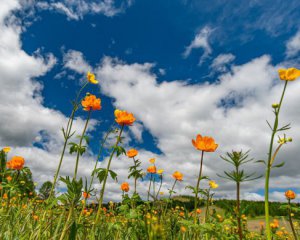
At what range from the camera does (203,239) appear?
3.09 meters

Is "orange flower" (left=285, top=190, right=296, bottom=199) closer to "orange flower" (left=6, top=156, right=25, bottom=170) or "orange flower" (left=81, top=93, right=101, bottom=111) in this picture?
"orange flower" (left=81, top=93, right=101, bottom=111)

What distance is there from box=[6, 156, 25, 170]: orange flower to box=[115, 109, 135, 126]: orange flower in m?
1.85

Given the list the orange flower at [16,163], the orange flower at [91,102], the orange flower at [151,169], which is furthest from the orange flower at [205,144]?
the orange flower at [16,163]

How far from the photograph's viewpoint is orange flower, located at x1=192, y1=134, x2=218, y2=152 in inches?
112

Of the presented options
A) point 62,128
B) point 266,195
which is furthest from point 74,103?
point 266,195

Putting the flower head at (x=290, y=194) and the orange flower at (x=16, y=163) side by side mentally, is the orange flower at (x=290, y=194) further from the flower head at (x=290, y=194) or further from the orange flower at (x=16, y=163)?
the orange flower at (x=16, y=163)

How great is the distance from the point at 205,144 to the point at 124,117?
1.21 m

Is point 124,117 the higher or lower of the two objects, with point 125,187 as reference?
higher

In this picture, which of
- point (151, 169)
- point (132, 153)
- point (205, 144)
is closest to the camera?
point (205, 144)

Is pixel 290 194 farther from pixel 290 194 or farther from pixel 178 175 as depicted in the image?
pixel 178 175

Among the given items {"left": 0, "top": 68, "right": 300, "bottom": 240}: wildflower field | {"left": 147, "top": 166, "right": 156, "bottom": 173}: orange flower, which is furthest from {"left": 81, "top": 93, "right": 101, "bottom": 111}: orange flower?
{"left": 147, "top": 166, "right": 156, "bottom": 173}: orange flower

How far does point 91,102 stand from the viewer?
3.80 metres

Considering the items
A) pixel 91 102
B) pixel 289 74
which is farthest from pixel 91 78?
pixel 289 74

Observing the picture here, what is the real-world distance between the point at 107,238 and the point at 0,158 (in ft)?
8.91
